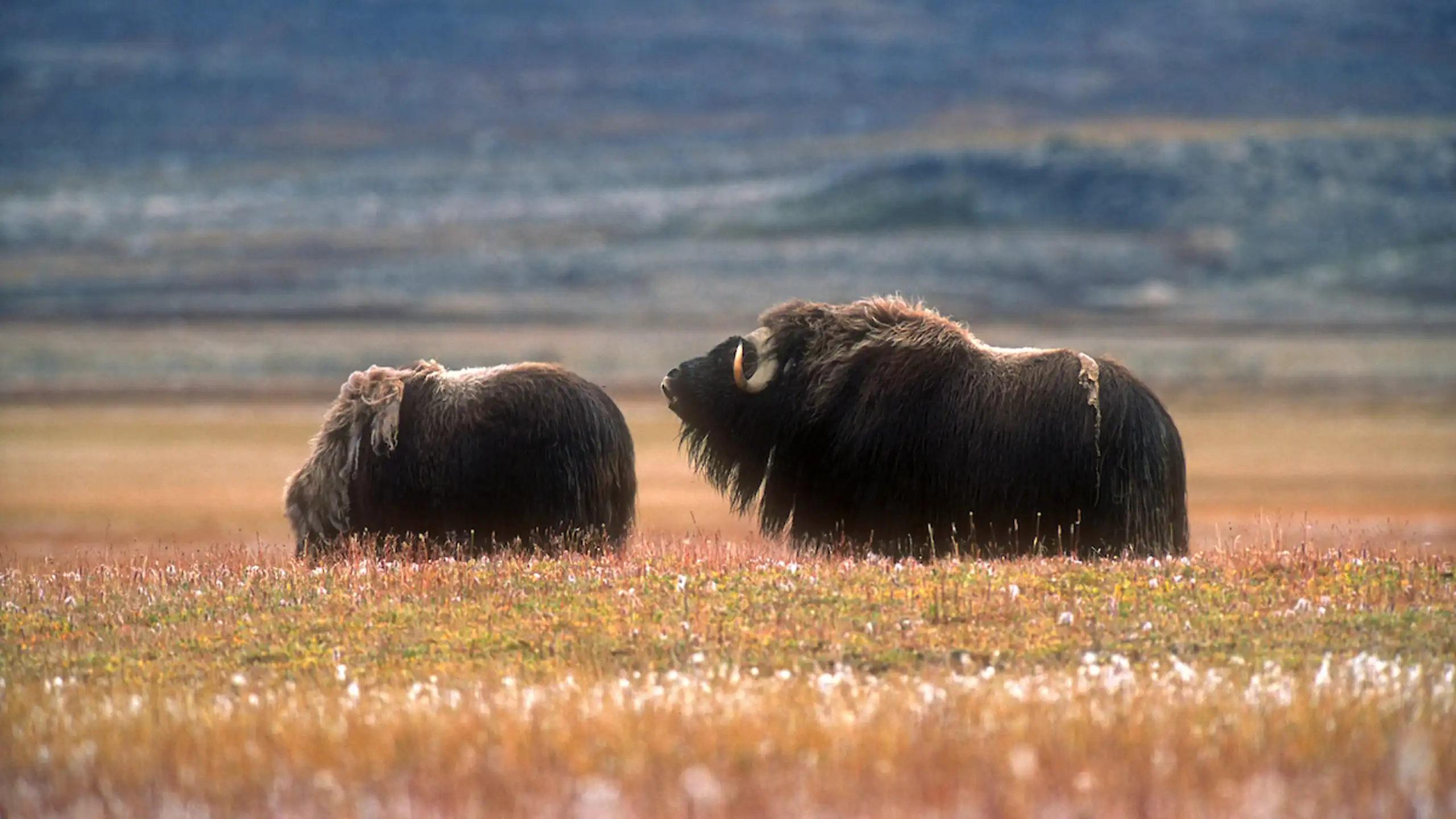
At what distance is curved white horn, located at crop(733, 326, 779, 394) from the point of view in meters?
15.3

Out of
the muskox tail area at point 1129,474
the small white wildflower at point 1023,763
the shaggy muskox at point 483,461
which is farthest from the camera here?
the shaggy muskox at point 483,461

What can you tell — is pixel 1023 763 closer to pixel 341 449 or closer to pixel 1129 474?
pixel 1129 474

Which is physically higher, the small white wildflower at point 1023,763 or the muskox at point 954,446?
the muskox at point 954,446

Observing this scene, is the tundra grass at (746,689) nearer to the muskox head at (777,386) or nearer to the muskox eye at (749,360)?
the muskox head at (777,386)

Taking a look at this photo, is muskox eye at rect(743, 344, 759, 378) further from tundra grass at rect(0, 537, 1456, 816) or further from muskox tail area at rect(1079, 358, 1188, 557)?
muskox tail area at rect(1079, 358, 1188, 557)

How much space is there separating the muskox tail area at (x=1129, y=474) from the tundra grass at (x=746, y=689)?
87 cm

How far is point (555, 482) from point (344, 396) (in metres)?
2.18

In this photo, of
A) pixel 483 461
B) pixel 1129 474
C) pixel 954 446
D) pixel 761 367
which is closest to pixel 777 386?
pixel 761 367

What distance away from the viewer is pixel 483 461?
15383 mm

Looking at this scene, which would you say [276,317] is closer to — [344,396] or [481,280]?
[481,280]

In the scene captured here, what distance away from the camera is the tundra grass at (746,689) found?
7293mm

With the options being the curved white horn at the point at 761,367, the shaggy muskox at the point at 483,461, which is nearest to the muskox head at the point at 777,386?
the curved white horn at the point at 761,367

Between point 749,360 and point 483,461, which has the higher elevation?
point 749,360

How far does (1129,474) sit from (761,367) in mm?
3275
